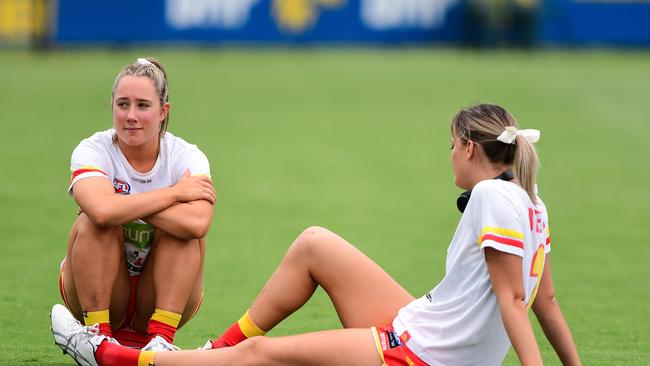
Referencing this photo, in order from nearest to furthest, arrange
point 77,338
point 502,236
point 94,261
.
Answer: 1. point 502,236
2. point 77,338
3. point 94,261

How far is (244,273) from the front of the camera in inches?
286

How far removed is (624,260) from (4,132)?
8.32 m

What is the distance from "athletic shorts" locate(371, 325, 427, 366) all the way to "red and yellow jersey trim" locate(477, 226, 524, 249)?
1.84 ft

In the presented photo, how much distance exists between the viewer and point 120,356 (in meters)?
4.53

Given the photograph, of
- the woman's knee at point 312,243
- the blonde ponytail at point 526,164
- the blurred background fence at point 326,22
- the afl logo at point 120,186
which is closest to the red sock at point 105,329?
the afl logo at point 120,186

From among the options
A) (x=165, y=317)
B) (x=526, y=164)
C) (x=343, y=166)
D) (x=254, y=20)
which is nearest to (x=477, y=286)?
(x=526, y=164)

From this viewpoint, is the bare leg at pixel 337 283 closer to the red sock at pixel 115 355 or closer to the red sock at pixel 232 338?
the red sock at pixel 232 338

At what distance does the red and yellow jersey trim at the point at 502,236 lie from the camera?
13.0 feet

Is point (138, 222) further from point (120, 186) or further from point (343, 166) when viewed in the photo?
point (343, 166)

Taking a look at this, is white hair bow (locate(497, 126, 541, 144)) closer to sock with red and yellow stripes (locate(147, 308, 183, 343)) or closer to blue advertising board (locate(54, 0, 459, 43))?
sock with red and yellow stripes (locate(147, 308, 183, 343))

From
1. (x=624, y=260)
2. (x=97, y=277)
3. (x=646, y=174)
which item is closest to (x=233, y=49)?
(x=646, y=174)

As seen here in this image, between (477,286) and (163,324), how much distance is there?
5.05ft

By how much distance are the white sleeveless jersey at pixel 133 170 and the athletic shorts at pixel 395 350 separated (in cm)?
133

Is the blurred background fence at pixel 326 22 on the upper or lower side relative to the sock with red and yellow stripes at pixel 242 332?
lower
